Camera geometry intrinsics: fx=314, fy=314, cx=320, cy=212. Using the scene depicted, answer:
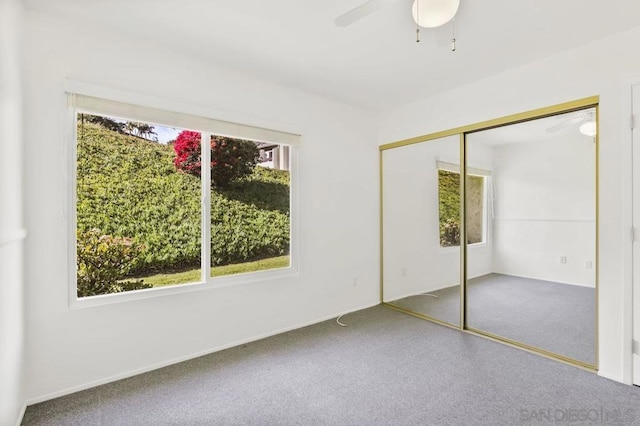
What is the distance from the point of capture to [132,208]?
2.47 m

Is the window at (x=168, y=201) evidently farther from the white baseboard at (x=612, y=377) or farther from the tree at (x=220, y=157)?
the white baseboard at (x=612, y=377)

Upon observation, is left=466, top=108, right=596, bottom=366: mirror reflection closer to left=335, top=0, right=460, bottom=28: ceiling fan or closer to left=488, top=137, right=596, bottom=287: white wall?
left=488, top=137, right=596, bottom=287: white wall

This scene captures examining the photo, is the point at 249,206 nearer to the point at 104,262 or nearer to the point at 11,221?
the point at 104,262

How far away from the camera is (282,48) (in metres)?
2.51

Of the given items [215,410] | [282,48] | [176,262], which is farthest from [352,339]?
[282,48]

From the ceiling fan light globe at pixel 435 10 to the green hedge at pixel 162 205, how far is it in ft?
6.63

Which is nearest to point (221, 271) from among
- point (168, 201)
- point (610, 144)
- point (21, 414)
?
point (168, 201)

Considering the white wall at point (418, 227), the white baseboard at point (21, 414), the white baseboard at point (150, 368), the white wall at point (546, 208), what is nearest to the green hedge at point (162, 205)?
the white baseboard at point (150, 368)

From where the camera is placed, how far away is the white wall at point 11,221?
1584mm

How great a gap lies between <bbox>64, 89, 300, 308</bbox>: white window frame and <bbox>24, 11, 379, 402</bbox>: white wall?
45mm

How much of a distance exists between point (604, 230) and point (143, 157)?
3611mm

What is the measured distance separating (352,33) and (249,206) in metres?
1.77

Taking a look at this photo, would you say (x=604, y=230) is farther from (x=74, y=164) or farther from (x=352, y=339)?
(x=74, y=164)

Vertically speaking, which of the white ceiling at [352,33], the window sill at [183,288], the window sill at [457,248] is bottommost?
the window sill at [183,288]
